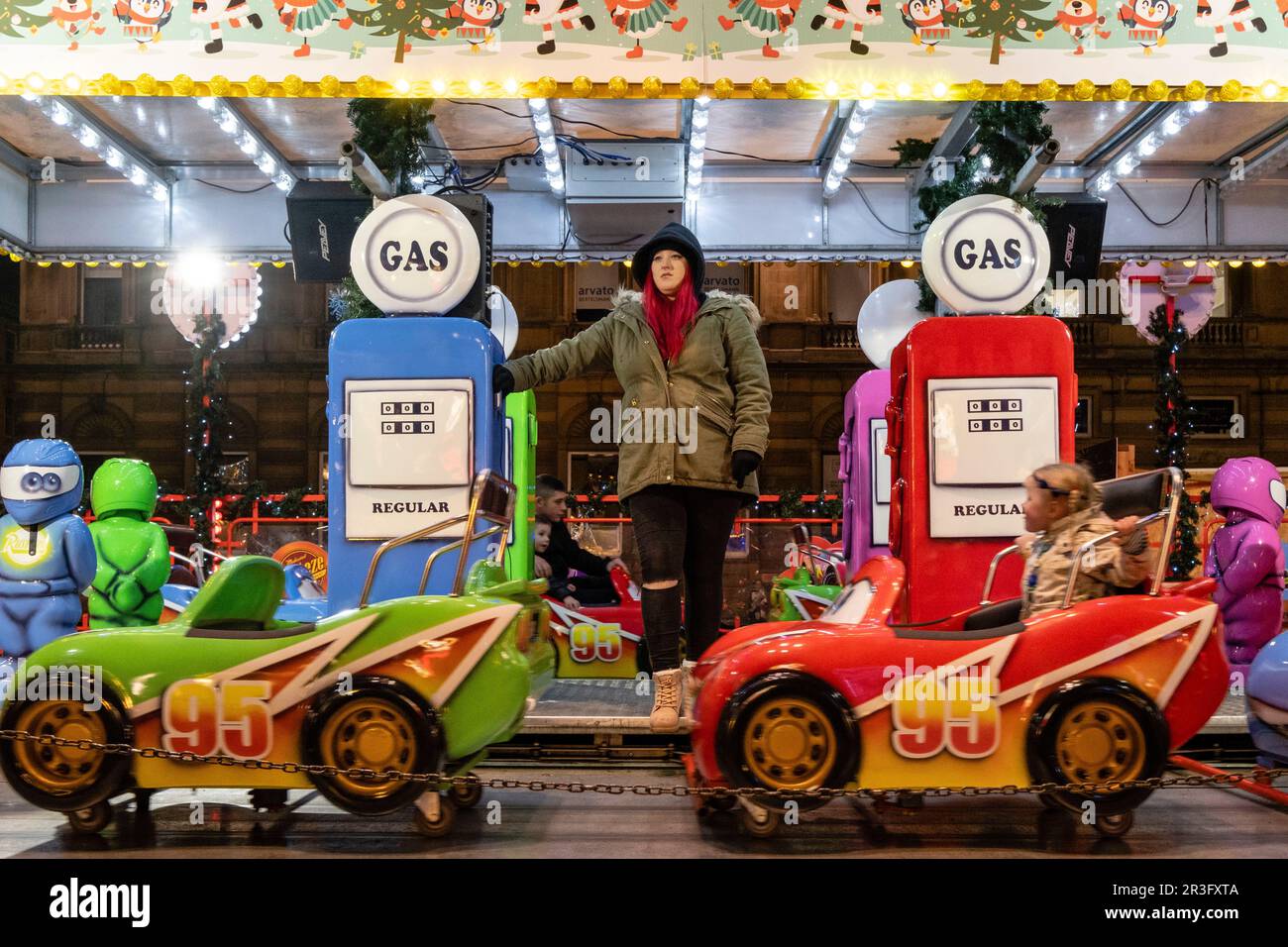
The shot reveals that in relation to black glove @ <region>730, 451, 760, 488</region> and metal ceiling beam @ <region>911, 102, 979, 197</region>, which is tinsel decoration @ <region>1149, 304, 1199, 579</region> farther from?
black glove @ <region>730, 451, 760, 488</region>

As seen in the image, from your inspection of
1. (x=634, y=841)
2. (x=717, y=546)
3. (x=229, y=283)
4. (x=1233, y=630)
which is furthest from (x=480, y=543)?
(x=229, y=283)

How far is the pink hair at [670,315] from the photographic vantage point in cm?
420

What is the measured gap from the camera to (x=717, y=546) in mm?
4141

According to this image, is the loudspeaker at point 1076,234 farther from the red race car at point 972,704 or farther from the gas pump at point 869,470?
the red race car at point 972,704

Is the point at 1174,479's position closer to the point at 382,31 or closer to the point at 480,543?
the point at 480,543

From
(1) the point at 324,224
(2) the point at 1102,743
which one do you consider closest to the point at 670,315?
(2) the point at 1102,743

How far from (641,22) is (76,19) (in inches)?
98.3

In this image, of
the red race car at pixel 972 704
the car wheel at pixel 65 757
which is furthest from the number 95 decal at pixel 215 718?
the red race car at pixel 972 704

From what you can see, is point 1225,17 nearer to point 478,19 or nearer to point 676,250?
point 676,250

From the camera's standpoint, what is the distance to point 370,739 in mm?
3273

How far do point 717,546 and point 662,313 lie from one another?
89 cm

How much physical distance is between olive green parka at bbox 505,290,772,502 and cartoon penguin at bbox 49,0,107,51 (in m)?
2.74

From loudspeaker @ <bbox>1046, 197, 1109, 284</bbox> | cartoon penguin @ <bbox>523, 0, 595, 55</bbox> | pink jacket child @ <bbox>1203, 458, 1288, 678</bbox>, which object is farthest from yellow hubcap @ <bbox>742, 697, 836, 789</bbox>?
loudspeaker @ <bbox>1046, 197, 1109, 284</bbox>

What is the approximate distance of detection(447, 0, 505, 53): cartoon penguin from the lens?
5.04m
